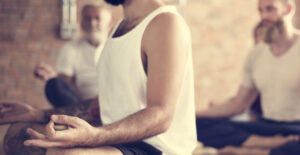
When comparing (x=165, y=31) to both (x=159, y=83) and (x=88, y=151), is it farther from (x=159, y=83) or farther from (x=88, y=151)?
(x=88, y=151)

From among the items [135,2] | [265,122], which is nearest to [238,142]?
[265,122]

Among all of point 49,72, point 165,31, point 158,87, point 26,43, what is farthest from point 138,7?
point 26,43

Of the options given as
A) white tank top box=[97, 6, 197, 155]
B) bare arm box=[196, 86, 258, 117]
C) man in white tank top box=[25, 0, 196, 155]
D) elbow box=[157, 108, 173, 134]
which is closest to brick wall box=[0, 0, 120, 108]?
bare arm box=[196, 86, 258, 117]

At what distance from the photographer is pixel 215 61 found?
225 inches

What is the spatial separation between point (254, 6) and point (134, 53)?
495 cm

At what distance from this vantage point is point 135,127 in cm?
101

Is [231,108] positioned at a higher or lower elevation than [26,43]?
higher

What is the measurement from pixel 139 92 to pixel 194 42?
14.5 feet

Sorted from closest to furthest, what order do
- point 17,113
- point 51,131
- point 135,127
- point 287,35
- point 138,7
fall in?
point 51,131, point 135,127, point 138,7, point 17,113, point 287,35

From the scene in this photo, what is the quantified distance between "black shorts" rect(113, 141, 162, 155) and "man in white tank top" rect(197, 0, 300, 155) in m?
1.45

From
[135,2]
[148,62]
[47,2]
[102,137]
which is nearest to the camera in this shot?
[102,137]

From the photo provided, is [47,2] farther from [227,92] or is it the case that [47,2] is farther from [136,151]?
[136,151]

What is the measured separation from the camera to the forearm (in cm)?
99

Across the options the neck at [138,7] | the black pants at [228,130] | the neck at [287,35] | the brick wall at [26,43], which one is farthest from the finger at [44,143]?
the brick wall at [26,43]
